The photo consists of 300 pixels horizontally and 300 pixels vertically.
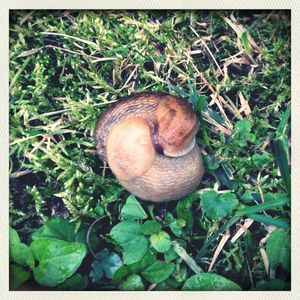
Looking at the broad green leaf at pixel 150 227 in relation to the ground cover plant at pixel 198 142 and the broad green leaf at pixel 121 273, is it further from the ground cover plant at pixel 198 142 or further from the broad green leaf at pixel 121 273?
the broad green leaf at pixel 121 273

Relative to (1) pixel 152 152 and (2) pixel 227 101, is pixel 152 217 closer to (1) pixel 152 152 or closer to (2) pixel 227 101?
(1) pixel 152 152

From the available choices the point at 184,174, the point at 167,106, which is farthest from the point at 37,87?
the point at 184,174

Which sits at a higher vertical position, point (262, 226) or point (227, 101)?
point (227, 101)

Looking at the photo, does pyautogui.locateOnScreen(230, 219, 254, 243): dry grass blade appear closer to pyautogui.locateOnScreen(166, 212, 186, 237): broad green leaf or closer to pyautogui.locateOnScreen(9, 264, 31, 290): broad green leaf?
pyautogui.locateOnScreen(166, 212, 186, 237): broad green leaf

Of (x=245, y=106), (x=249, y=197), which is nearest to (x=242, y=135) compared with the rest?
(x=245, y=106)

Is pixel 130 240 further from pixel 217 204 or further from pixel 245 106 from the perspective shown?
pixel 245 106

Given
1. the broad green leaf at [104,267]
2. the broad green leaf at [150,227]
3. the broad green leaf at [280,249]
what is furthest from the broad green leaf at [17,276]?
the broad green leaf at [280,249]
